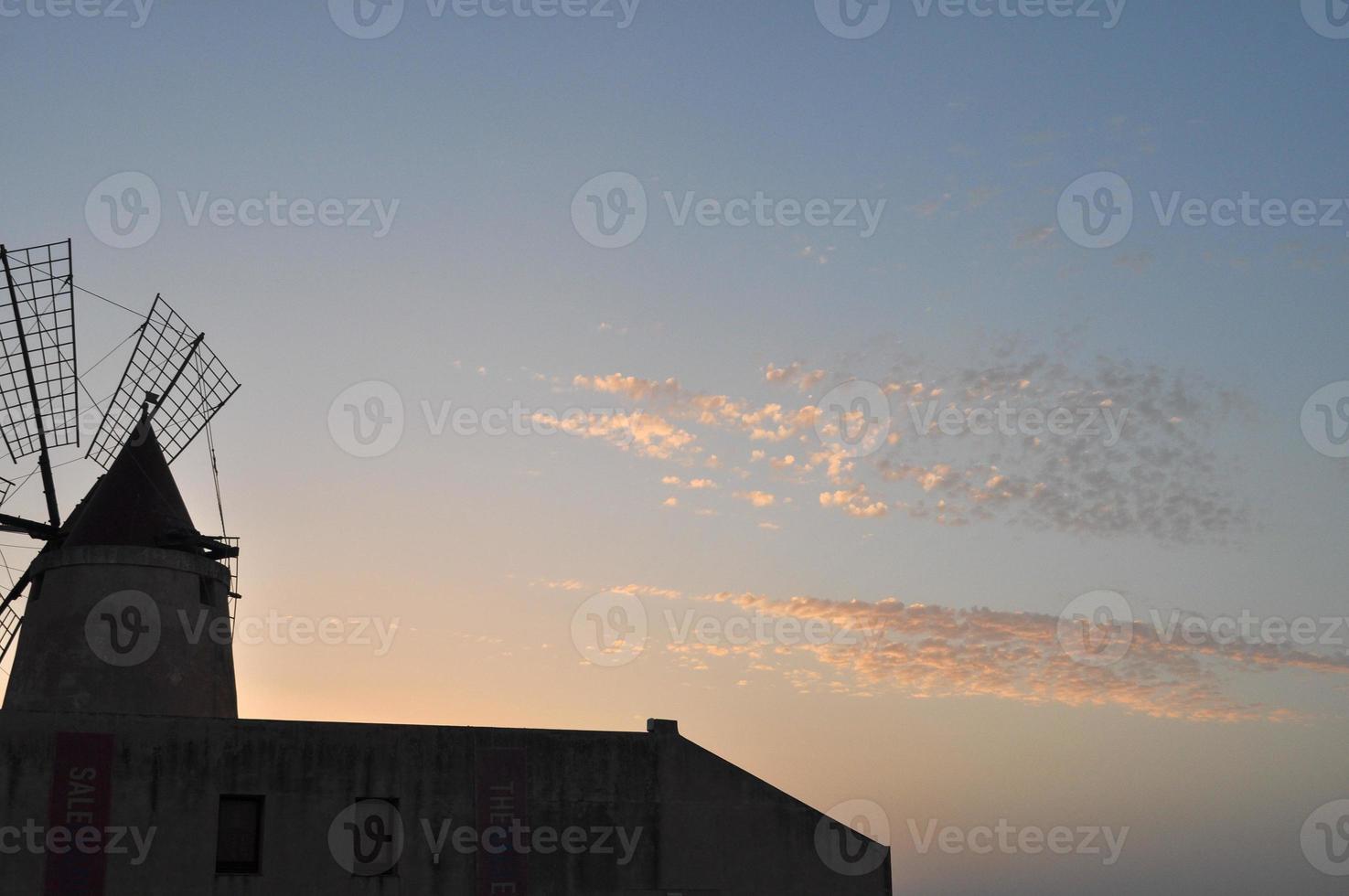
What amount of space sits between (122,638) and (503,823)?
9.17 metres

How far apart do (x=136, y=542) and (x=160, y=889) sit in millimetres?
8587

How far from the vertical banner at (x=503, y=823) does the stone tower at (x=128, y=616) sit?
23.1 ft

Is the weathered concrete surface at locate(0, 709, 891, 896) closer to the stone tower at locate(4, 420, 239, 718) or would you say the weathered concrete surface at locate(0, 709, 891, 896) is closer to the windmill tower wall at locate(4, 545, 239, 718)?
the stone tower at locate(4, 420, 239, 718)

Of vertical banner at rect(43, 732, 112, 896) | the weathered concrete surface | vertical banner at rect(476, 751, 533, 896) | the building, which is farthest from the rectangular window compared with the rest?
vertical banner at rect(476, 751, 533, 896)

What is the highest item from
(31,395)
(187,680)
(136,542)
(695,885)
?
(31,395)

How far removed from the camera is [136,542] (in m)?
30.8

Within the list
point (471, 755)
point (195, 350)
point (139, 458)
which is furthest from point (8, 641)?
point (471, 755)

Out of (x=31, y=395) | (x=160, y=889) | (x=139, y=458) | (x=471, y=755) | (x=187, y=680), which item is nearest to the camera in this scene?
(x=160, y=889)

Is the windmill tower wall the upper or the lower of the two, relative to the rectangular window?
upper

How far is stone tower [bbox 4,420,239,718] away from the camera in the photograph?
29.2 m

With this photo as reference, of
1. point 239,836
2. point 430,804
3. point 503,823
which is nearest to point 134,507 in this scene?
point 239,836

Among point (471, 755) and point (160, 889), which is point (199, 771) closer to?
point (160, 889)

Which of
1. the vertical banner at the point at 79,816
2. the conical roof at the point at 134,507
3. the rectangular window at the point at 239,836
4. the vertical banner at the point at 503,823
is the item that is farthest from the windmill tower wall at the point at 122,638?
the vertical banner at the point at 503,823

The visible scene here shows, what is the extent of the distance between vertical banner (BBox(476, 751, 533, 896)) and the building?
35 mm
